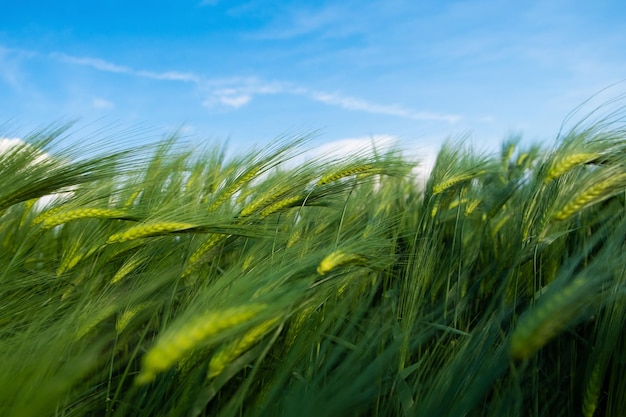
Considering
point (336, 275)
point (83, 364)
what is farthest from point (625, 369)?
point (83, 364)

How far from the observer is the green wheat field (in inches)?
35.1

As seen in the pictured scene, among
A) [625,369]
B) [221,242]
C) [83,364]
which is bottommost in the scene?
[625,369]

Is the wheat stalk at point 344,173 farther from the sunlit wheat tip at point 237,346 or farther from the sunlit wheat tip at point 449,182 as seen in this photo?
the sunlit wheat tip at point 237,346

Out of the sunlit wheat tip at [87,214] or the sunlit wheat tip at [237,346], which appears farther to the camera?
the sunlit wheat tip at [87,214]

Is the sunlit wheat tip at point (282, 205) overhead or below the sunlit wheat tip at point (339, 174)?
below

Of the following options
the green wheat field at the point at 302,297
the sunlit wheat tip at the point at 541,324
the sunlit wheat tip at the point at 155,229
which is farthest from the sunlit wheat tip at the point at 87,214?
the sunlit wheat tip at the point at 541,324

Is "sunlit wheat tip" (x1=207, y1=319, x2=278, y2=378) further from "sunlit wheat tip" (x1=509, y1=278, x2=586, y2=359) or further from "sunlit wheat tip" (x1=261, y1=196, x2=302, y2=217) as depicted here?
"sunlit wheat tip" (x1=261, y1=196, x2=302, y2=217)

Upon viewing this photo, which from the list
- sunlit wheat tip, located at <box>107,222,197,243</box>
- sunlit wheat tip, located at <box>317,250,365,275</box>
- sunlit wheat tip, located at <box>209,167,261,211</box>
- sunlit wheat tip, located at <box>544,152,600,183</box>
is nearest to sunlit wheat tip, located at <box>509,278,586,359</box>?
sunlit wheat tip, located at <box>317,250,365,275</box>

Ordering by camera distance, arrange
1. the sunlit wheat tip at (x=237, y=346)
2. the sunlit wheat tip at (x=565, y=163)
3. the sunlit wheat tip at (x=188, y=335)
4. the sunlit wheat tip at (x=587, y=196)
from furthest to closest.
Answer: the sunlit wheat tip at (x=565, y=163) → the sunlit wheat tip at (x=587, y=196) → the sunlit wheat tip at (x=237, y=346) → the sunlit wheat tip at (x=188, y=335)

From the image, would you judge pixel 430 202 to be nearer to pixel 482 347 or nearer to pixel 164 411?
pixel 482 347

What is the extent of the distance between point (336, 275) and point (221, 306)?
12.4 inches

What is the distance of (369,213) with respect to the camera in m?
1.92

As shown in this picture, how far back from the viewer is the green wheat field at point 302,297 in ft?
2.93

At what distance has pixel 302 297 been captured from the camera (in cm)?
100
